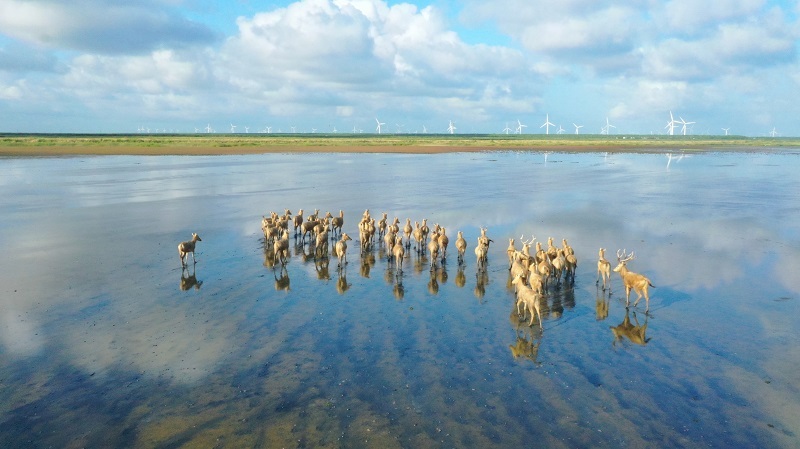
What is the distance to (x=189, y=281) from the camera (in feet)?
55.8

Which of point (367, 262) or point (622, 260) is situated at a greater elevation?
point (622, 260)

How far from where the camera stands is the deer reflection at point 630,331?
1276 cm

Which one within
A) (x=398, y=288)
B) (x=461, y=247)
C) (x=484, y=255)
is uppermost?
(x=461, y=247)

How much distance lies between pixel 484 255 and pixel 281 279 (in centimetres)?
725

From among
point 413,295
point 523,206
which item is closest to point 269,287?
point 413,295

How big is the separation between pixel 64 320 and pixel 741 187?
48.9 metres

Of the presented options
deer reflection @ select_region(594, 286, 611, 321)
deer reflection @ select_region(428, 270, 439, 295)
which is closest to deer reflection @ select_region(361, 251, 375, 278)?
deer reflection @ select_region(428, 270, 439, 295)

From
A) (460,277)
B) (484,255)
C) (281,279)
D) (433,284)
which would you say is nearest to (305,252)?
(281,279)

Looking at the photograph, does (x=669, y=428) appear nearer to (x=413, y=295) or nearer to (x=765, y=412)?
(x=765, y=412)

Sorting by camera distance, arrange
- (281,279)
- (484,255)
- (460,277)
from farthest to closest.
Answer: (484,255)
(460,277)
(281,279)

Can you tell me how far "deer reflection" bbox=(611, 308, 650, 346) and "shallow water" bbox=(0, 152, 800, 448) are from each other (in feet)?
0.44

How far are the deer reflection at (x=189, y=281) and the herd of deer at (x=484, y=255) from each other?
880mm

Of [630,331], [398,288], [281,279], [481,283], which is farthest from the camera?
[281,279]

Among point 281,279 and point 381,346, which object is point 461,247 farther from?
point 381,346
